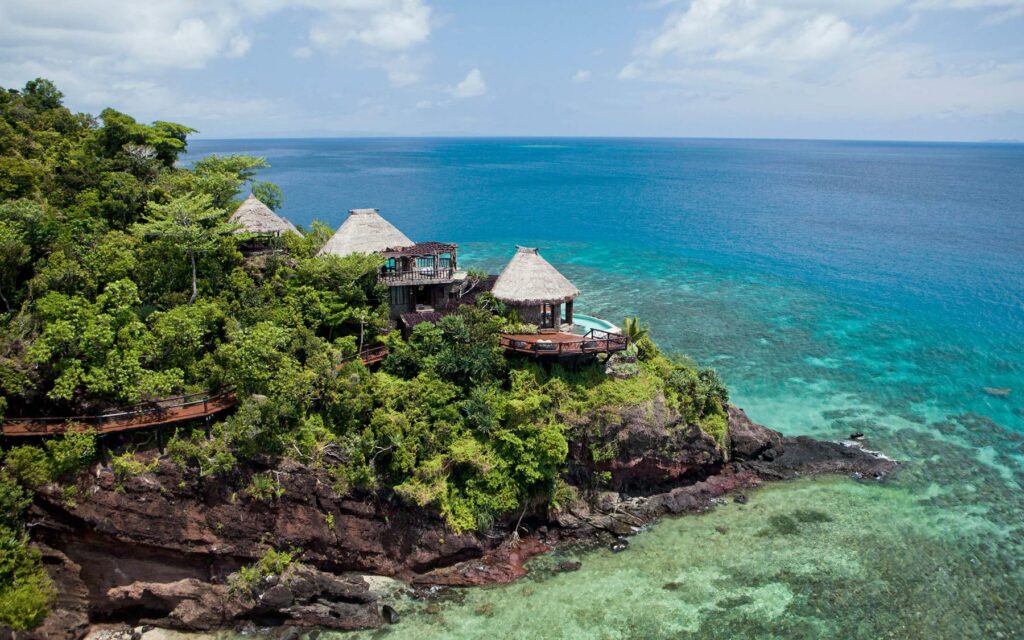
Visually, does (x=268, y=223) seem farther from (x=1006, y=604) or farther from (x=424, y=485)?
(x=1006, y=604)

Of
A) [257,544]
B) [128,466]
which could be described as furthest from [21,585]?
[257,544]

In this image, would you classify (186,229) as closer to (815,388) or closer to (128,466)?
(128,466)

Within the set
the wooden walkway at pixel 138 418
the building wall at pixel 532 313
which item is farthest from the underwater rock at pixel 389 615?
the building wall at pixel 532 313

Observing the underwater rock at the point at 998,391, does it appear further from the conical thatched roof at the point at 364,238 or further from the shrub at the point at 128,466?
the shrub at the point at 128,466

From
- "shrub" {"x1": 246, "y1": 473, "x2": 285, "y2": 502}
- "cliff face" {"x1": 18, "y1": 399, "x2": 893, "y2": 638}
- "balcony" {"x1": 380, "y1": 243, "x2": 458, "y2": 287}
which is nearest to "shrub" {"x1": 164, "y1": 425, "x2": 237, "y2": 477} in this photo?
"cliff face" {"x1": 18, "y1": 399, "x2": 893, "y2": 638}

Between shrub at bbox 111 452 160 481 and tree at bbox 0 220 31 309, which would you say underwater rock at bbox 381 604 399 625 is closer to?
shrub at bbox 111 452 160 481
